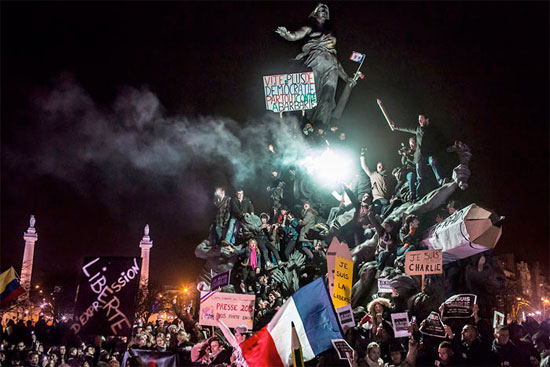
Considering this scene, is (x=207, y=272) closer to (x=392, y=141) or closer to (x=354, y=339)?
(x=392, y=141)

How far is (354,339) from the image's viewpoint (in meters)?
12.2

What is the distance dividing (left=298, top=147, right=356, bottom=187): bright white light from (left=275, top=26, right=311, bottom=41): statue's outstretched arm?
5767 millimetres

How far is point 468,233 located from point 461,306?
6147 mm

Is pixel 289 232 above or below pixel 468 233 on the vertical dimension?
above

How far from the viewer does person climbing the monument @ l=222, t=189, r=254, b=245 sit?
80.4 ft

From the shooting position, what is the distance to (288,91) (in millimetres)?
24875

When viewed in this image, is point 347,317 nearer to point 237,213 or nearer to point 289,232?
point 289,232

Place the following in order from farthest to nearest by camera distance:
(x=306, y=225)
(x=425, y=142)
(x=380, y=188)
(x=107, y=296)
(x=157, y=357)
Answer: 1. (x=306, y=225)
2. (x=380, y=188)
3. (x=425, y=142)
4. (x=157, y=357)
5. (x=107, y=296)

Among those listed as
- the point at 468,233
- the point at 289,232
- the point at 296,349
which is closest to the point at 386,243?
the point at 468,233

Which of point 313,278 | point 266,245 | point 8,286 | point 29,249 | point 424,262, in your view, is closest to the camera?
point 8,286

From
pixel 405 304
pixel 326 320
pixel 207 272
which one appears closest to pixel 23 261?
pixel 207 272

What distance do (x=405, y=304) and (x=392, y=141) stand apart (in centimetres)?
831

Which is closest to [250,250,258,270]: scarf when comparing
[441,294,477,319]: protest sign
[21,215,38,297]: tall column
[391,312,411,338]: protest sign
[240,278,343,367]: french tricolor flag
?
[391,312,411,338]: protest sign

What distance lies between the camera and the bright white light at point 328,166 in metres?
23.3
